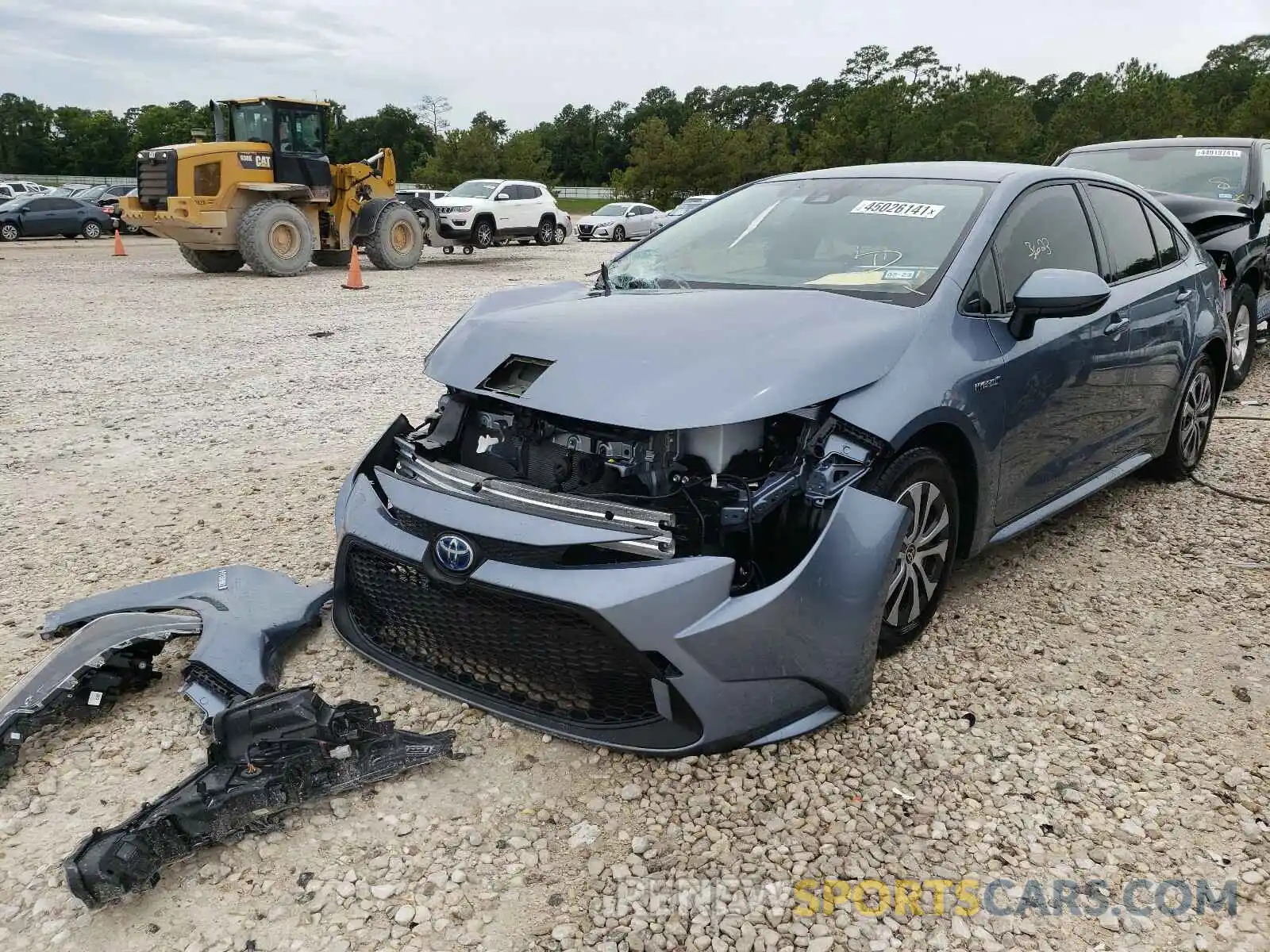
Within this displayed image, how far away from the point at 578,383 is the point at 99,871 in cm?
165

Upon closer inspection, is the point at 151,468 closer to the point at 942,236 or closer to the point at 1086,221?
the point at 942,236

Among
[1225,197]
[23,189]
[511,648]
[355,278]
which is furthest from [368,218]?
[23,189]

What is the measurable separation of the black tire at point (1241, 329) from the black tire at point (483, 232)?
1913 cm

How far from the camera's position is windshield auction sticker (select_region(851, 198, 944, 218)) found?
3760 millimetres

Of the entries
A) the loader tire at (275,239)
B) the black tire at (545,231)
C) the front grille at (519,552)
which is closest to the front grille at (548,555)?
the front grille at (519,552)

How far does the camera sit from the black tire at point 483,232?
24312 mm

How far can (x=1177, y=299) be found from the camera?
4684 millimetres

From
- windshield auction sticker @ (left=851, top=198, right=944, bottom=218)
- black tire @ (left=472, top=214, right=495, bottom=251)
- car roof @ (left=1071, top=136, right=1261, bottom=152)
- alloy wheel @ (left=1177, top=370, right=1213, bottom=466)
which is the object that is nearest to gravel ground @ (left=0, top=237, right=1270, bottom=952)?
alloy wheel @ (left=1177, top=370, right=1213, bottom=466)

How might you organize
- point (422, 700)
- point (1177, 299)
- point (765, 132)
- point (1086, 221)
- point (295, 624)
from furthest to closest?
point (765, 132) < point (1177, 299) < point (1086, 221) < point (295, 624) < point (422, 700)

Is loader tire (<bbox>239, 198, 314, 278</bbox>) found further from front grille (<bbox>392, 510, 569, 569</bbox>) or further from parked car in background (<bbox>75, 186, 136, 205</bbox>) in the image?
parked car in background (<bbox>75, 186, 136, 205</bbox>)

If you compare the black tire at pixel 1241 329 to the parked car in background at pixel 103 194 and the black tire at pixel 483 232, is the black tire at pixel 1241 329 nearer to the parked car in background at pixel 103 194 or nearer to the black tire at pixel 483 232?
the black tire at pixel 483 232

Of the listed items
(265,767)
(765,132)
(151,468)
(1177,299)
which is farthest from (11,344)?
(765,132)

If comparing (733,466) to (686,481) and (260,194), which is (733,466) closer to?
(686,481)

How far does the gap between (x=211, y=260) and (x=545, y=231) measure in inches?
406
